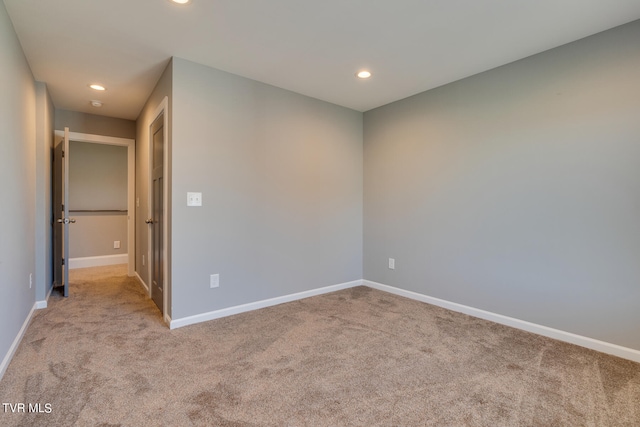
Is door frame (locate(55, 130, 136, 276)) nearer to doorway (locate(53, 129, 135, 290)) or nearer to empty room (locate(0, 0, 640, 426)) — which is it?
doorway (locate(53, 129, 135, 290))

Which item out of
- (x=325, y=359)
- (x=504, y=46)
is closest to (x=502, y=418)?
(x=325, y=359)

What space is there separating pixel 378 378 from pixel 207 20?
2.69 metres

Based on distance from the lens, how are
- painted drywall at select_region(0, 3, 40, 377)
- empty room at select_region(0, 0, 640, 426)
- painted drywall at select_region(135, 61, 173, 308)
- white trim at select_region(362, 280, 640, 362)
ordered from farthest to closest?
painted drywall at select_region(135, 61, 173, 308) < white trim at select_region(362, 280, 640, 362) < painted drywall at select_region(0, 3, 40, 377) < empty room at select_region(0, 0, 640, 426)

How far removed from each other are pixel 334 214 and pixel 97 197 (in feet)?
15.1

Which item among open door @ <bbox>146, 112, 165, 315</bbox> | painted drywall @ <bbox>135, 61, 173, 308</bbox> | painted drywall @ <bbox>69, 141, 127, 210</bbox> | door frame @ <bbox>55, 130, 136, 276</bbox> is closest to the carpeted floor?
open door @ <bbox>146, 112, 165, 315</bbox>

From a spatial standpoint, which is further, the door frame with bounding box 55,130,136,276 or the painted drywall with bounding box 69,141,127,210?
the painted drywall with bounding box 69,141,127,210

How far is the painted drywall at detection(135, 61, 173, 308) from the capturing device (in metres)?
3.06

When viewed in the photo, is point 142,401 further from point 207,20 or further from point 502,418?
point 207,20

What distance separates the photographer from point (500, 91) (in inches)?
112

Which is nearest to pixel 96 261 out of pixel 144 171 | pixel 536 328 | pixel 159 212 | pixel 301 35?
pixel 144 171

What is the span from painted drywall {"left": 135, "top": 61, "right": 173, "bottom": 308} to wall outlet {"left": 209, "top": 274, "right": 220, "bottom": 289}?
0.37 m

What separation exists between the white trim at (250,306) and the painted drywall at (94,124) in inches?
127

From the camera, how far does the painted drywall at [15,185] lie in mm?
1994

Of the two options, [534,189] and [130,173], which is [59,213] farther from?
[534,189]
